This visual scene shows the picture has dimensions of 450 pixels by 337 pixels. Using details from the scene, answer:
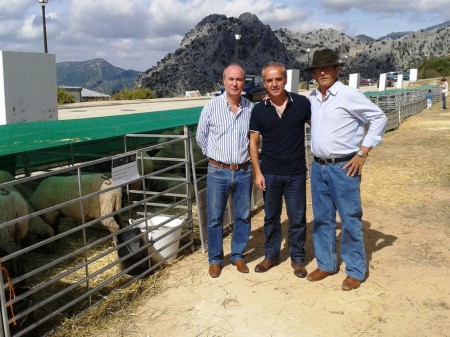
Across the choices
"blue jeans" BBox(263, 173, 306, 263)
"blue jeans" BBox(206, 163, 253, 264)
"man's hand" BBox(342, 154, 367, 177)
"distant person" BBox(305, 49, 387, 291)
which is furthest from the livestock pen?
"man's hand" BBox(342, 154, 367, 177)

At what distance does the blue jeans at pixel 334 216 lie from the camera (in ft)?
13.4

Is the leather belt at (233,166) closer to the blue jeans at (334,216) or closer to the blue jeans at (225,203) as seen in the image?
the blue jeans at (225,203)

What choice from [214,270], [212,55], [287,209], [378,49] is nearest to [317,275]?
[287,209]

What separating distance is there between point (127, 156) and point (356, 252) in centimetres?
227

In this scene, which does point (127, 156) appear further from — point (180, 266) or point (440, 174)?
point (440, 174)

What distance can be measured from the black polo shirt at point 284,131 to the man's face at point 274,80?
0.46 feet

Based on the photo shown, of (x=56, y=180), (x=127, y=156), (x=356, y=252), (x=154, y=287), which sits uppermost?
(x=127, y=156)

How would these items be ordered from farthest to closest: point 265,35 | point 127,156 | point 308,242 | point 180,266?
point 265,35 < point 308,242 < point 180,266 < point 127,156

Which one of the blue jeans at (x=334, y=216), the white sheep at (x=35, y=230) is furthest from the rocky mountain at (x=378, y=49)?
the blue jeans at (x=334, y=216)

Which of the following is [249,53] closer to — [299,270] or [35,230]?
[35,230]

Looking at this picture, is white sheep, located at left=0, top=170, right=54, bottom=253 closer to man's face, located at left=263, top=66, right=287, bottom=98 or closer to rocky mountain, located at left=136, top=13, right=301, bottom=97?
man's face, located at left=263, top=66, right=287, bottom=98

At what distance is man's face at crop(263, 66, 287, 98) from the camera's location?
406 centimetres

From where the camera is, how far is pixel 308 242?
18.5 ft

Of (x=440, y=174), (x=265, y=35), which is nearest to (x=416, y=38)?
(x=265, y=35)
